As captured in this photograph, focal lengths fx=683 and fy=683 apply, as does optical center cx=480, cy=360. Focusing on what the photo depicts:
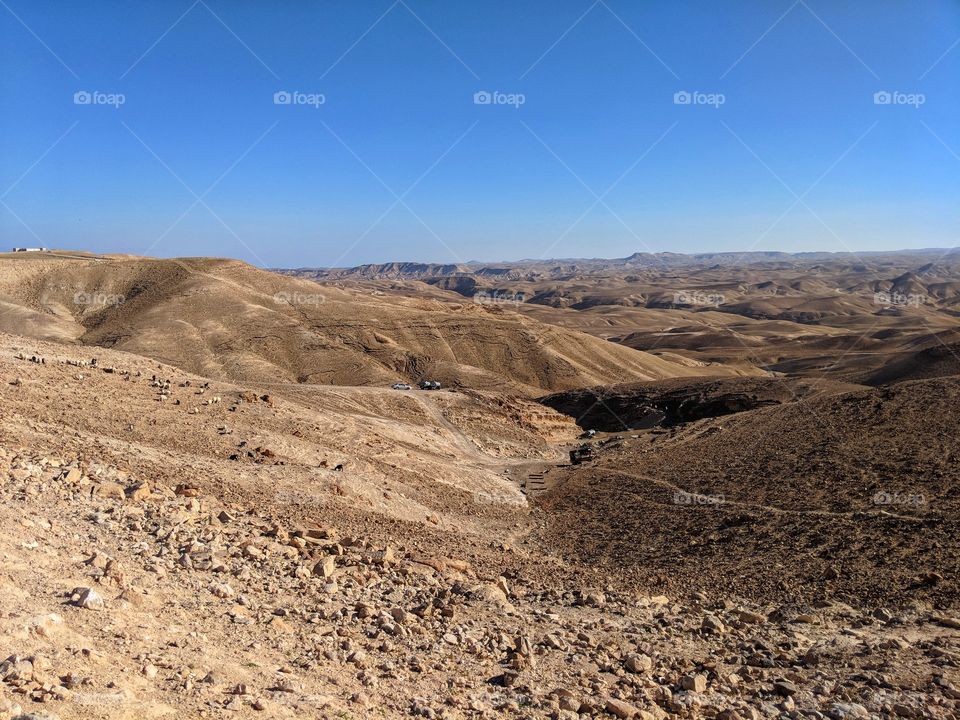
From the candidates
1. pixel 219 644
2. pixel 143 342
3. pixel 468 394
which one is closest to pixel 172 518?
pixel 219 644

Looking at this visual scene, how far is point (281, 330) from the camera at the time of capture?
166 feet

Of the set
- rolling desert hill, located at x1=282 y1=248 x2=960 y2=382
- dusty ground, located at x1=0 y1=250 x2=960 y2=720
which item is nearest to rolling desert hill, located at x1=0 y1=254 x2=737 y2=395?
rolling desert hill, located at x1=282 y1=248 x2=960 y2=382

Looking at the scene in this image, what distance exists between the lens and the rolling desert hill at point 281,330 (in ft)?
151

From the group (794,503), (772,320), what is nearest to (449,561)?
(794,503)

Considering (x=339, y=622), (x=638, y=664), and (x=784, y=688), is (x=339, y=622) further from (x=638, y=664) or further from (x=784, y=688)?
(x=784, y=688)

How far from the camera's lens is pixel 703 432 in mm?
27531

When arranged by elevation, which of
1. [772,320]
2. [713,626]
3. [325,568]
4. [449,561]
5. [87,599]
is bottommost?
[713,626]

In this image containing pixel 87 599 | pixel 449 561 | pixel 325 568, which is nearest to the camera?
pixel 87 599

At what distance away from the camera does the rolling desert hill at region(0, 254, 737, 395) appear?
46062mm

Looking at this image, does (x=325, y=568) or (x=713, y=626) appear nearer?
(x=325, y=568)

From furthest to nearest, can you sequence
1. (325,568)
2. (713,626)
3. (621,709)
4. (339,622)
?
(713,626), (325,568), (339,622), (621,709)

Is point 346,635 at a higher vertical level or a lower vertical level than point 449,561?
lower

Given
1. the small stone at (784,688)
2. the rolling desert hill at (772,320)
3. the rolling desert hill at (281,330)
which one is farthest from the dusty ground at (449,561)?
the rolling desert hill at (772,320)

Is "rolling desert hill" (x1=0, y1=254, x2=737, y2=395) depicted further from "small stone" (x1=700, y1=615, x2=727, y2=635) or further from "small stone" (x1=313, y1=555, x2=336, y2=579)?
"small stone" (x1=700, y1=615, x2=727, y2=635)
